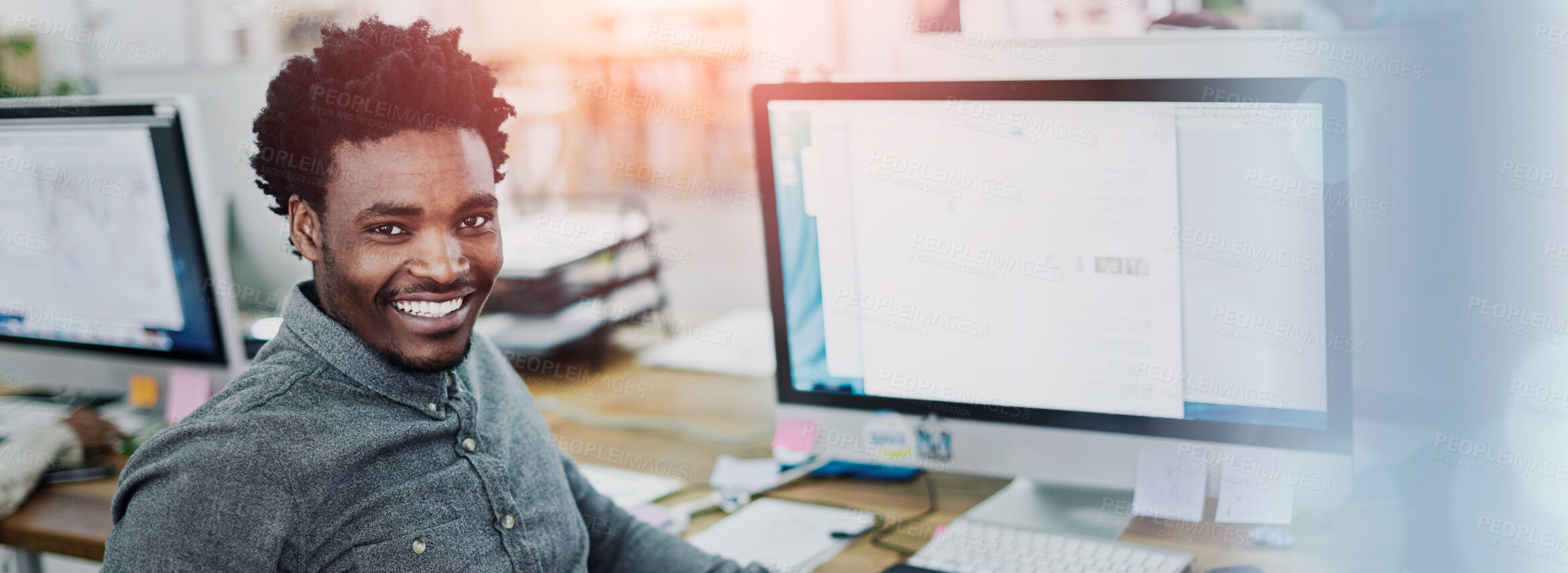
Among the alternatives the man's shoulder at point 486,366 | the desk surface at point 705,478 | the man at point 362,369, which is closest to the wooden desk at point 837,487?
the desk surface at point 705,478

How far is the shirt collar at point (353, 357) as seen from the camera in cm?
80

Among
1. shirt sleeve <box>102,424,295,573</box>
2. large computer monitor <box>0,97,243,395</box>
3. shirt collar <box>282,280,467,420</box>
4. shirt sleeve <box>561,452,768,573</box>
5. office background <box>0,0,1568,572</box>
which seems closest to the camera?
office background <box>0,0,1568,572</box>

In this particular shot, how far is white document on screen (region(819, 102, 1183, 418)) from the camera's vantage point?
3.13 feet

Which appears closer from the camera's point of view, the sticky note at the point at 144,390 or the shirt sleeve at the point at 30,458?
the shirt sleeve at the point at 30,458

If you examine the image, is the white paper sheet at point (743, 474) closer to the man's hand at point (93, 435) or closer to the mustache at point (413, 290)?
the mustache at point (413, 290)

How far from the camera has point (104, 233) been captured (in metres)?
1.40

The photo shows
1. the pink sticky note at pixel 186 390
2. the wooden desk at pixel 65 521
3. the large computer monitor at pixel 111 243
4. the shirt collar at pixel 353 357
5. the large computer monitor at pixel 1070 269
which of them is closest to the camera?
the shirt collar at pixel 353 357

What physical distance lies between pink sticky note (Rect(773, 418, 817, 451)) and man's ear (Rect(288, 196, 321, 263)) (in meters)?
0.56

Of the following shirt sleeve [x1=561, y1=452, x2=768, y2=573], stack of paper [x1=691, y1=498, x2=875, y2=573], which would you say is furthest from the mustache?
stack of paper [x1=691, y1=498, x2=875, y2=573]

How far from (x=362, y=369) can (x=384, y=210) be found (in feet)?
0.40

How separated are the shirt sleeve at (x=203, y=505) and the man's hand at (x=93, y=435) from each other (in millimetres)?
774

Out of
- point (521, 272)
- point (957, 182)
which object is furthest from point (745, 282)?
point (957, 182)

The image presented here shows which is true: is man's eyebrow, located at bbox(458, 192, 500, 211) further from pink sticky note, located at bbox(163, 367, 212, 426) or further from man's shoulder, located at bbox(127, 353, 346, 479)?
pink sticky note, located at bbox(163, 367, 212, 426)

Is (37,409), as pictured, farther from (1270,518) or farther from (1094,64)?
(1270,518)
